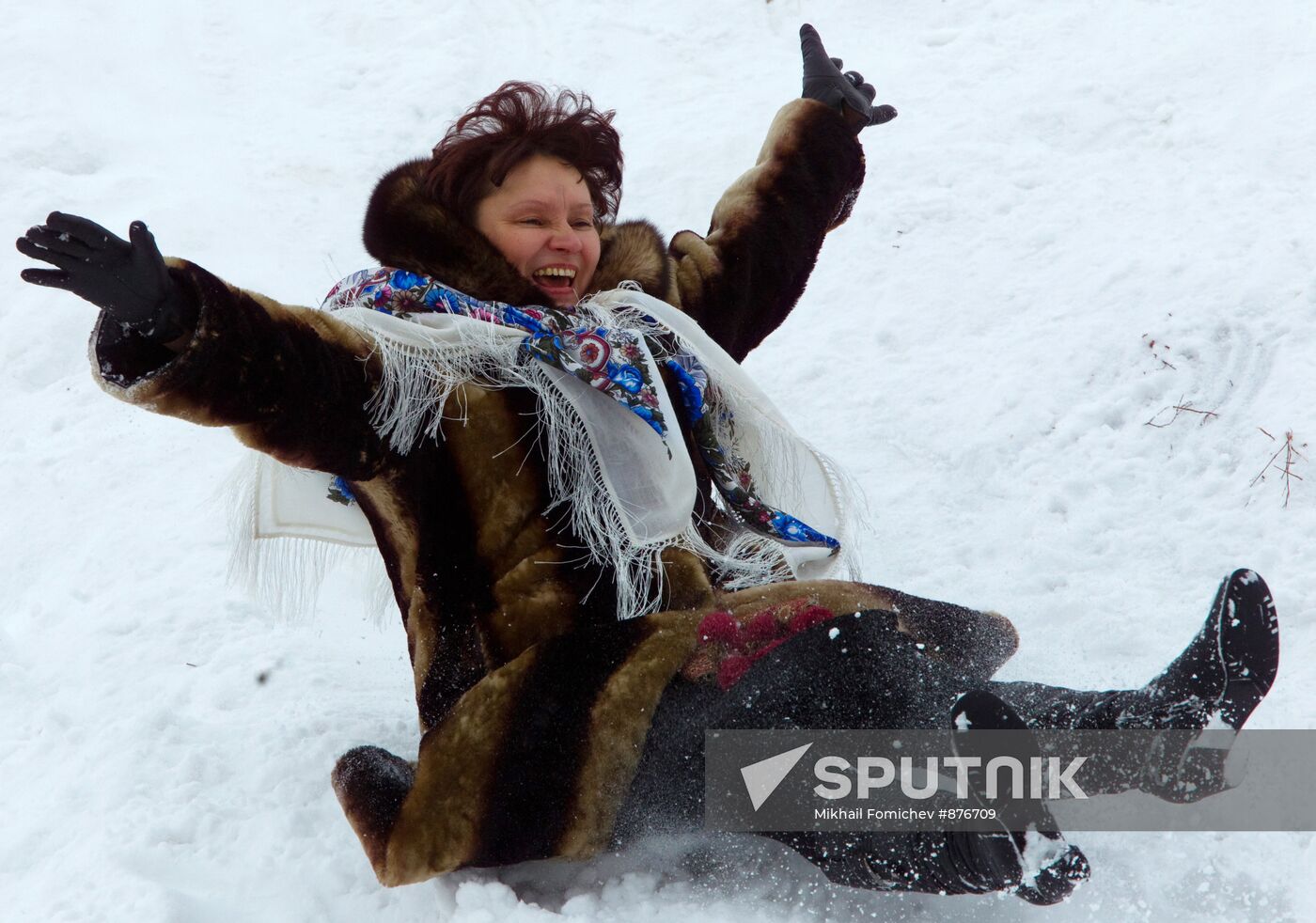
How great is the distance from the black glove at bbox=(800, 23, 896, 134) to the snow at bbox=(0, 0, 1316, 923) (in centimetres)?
86

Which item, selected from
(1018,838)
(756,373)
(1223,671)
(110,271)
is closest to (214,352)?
(110,271)

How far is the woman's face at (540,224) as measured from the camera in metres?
2.07

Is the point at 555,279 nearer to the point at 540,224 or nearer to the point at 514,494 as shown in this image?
the point at 540,224

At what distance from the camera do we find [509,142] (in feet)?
6.85

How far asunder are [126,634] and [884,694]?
5.65 feet

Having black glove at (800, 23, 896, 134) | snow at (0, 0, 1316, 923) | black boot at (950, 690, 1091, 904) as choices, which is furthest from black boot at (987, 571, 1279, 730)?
black glove at (800, 23, 896, 134)

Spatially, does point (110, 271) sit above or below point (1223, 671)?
above

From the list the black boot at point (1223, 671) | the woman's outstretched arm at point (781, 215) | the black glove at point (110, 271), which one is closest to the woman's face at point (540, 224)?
the woman's outstretched arm at point (781, 215)

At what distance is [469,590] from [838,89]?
1.48m

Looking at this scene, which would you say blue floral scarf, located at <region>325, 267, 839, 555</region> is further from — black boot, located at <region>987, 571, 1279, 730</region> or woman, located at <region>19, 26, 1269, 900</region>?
black boot, located at <region>987, 571, 1279, 730</region>

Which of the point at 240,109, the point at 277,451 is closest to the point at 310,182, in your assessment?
the point at 240,109

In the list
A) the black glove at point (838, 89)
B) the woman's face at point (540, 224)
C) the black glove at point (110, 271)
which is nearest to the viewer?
the black glove at point (110, 271)

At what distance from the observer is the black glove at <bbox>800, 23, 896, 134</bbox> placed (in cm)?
265

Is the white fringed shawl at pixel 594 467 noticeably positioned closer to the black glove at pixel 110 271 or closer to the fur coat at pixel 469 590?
the fur coat at pixel 469 590
